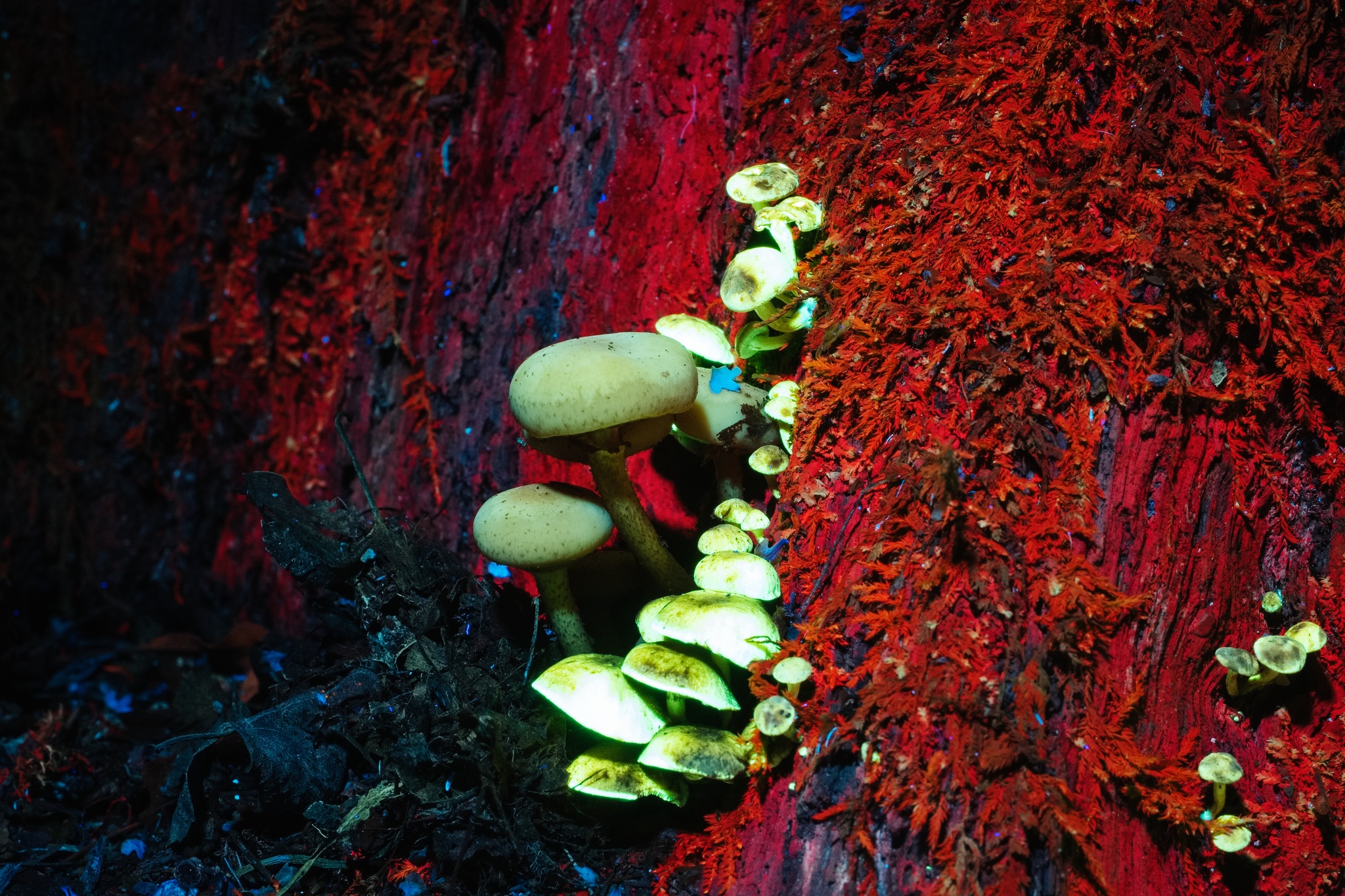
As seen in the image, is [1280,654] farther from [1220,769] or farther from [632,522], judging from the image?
[632,522]

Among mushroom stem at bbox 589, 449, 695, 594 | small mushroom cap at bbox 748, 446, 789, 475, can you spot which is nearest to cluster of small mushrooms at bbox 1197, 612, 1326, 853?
small mushroom cap at bbox 748, 446, 789, 475

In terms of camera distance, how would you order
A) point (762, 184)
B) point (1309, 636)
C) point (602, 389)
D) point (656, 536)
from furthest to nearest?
point (656, 536)
point (762, 184)
point (1309, 636)
point (602, 389)

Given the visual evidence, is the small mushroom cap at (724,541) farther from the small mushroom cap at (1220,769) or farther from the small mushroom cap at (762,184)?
the small mushroom cap at (1220,769)

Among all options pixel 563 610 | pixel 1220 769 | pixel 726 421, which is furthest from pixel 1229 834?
pixel 563 610

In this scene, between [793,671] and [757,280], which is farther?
[757,280]

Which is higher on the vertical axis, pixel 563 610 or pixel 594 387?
pixel 594 387

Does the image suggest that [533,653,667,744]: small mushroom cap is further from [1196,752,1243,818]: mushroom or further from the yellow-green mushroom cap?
[1196,752,1243,818]: mushroom

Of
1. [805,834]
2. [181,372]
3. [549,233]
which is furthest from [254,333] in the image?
[805,834]
